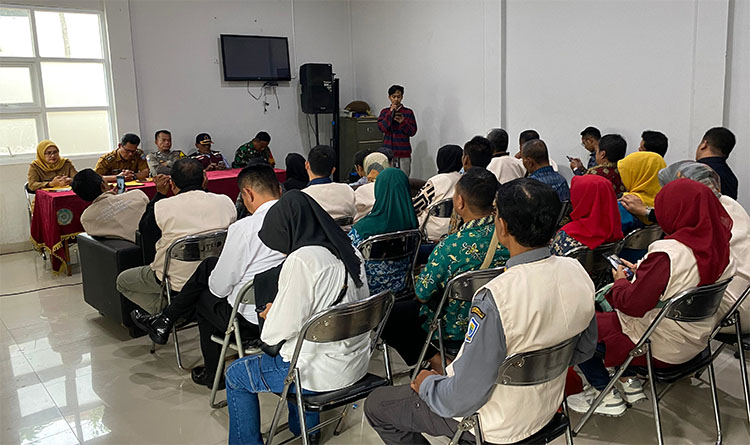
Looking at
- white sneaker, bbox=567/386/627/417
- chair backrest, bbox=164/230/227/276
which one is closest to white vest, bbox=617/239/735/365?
white sneaker, bbox=567/386/627/417

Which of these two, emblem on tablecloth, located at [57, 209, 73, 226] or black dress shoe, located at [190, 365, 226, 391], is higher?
emblem on tablecloth, located at [57, 209, 73, 226]

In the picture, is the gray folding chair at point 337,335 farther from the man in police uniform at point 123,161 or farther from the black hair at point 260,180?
the man in police uniform at point 123,161

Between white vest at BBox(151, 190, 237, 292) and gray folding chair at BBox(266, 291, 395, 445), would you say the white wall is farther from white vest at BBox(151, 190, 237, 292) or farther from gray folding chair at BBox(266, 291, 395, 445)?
gray folding chair at BBox(266, 291, 395, 445)

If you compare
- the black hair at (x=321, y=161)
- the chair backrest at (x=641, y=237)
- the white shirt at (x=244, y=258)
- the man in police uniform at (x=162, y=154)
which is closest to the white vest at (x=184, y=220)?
the white shirt at (x=244, y=258)

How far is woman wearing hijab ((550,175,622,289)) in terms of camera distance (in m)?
3.04

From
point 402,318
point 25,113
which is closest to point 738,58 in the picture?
point 402,318

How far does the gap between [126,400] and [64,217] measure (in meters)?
2.87

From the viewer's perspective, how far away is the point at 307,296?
2.07 m

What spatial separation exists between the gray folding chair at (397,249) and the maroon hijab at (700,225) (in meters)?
1.22

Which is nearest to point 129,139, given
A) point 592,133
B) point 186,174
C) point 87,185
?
point 87,185

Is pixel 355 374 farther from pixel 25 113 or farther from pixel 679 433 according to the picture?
pixel 25 113

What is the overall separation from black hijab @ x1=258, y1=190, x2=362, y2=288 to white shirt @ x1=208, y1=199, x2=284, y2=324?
1.53ft

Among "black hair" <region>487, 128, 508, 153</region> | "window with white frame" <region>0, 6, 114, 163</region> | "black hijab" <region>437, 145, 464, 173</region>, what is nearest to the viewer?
"black hijab" <region>437, 145, 464, 173</region>

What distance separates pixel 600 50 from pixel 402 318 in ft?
14.4
